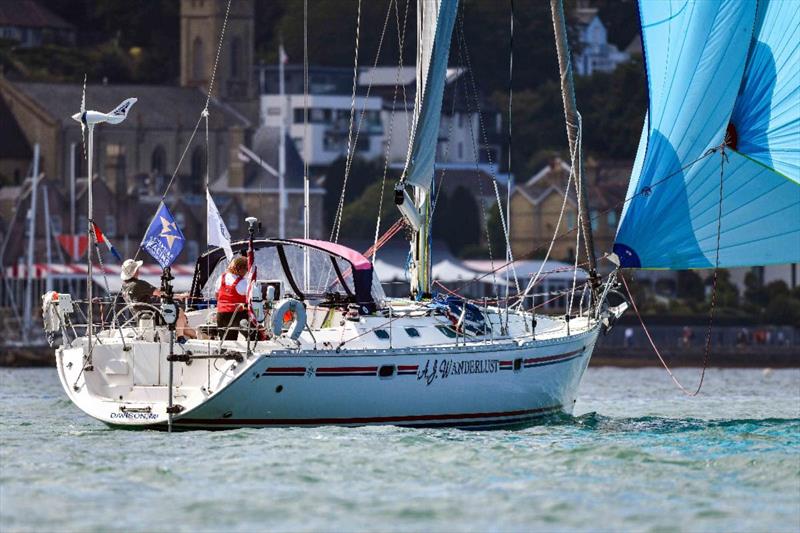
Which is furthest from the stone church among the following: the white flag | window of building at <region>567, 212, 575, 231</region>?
the white flag

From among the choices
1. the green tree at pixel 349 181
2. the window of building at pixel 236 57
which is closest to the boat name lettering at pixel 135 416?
the green tree at pixel 349 181

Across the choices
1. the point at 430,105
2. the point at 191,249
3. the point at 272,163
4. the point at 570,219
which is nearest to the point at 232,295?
the point at 430,105

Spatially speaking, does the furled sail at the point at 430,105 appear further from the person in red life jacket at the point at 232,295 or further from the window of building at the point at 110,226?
the window of building at the point at 110,226

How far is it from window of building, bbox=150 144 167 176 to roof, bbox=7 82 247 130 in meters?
1.45

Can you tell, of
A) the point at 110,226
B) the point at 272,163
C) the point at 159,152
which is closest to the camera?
the point at 110,226

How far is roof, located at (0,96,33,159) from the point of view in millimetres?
125562

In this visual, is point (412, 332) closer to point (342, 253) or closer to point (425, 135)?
point (342, 253)

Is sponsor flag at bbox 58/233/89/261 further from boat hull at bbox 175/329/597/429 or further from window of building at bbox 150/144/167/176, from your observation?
boat hull at bbox 175/329/597/429

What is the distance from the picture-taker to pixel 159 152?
13375cm

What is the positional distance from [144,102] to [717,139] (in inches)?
4125

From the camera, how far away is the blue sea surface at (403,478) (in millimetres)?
21562

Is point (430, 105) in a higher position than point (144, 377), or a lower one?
higher

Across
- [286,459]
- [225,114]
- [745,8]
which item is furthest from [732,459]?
[225,114]

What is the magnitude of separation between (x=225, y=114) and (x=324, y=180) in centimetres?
1200
